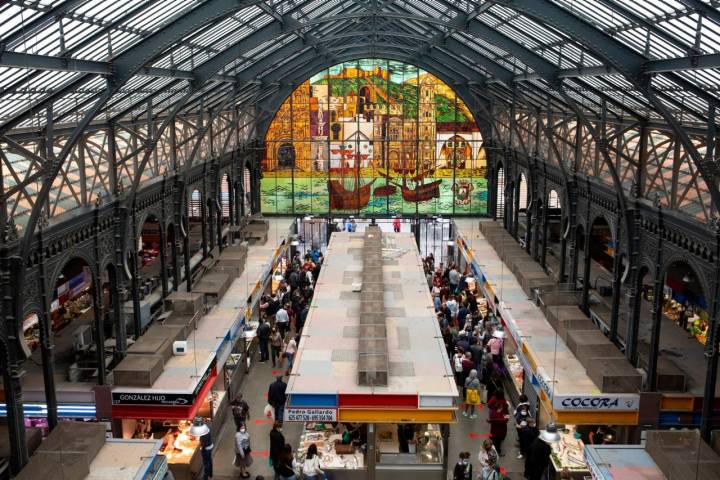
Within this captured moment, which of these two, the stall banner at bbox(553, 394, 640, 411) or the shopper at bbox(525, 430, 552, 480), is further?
the stall banner at bbox(553, 394, 640, 411)

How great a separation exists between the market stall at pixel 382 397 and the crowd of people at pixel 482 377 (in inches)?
40.5

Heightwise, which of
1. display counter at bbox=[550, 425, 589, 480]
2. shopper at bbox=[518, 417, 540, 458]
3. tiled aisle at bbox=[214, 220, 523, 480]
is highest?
shopper at bbox=[518, 417, 540, 458]

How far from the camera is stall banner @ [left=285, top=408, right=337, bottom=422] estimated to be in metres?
13.9

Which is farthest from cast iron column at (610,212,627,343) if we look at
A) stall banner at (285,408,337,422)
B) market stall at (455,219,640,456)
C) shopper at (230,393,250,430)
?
shopper at (230,393,250,430)

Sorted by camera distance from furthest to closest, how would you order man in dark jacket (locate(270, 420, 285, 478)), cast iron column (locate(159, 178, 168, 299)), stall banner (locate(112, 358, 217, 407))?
cast iron column (locate(159, 178, 168, 299)) < stall banner (locate(112, 358, 217, 407)) < man in dark jacket (locate(270, 420, 285, 478))

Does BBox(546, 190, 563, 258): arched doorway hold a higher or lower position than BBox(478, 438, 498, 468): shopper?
higher

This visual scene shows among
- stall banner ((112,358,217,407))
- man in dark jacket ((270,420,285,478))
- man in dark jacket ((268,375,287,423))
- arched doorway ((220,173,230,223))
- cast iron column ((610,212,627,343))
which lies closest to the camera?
man in dark jacket ((270,420,285,478))

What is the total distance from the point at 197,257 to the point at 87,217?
1157 centimetres

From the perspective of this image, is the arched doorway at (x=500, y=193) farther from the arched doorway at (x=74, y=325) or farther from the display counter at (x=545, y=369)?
the arched doorway at (x=74, y=325)

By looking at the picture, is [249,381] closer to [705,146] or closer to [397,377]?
[397,377]

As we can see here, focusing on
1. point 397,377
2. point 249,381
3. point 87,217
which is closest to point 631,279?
point 397,377

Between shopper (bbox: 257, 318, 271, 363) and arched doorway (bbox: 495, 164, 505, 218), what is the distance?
1754 centimetres

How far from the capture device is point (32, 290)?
14500 mm

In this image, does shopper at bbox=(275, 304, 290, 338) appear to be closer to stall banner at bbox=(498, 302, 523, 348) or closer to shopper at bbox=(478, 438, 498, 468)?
stall banner at bbox=(498, 302, 523, 348)
